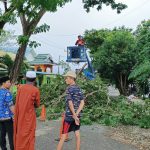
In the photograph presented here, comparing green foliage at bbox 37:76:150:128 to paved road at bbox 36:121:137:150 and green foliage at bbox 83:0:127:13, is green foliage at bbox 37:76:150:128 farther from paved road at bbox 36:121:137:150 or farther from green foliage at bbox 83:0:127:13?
green foliage at bbox 83:0:127:13

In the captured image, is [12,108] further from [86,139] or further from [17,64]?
[17,64]

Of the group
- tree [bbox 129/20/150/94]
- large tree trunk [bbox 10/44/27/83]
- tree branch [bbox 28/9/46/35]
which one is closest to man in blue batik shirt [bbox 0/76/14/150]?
tree [bbox 129/20/150/94]

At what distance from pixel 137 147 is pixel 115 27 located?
131 feet

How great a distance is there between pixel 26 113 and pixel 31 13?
868cm

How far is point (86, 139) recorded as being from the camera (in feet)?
41.5

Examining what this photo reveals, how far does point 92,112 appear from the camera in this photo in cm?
1731

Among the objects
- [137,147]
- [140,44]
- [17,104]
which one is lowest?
[137,147]

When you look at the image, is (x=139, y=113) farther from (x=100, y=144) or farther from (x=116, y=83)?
(x=116, y=83)

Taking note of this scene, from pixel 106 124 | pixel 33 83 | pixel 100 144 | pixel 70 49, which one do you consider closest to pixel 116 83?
pixel 70 49

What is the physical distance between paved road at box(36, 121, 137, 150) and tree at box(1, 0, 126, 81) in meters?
3.72

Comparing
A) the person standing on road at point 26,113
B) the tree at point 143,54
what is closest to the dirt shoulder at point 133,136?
the tree at point 143,54

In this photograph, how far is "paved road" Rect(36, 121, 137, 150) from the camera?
11.6m

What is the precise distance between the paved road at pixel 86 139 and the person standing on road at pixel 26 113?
2111mm

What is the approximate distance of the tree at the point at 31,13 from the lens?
15.0m
